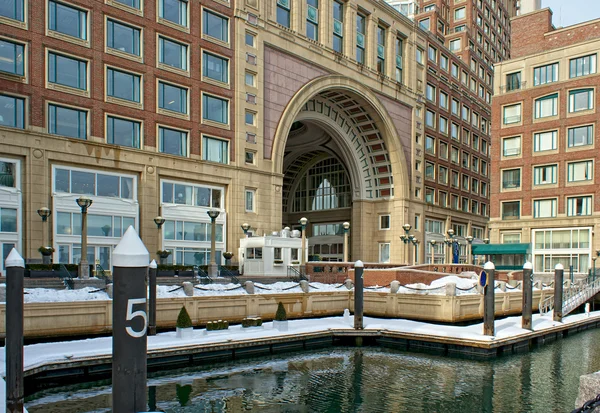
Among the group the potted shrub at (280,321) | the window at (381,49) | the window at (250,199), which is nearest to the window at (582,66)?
the window at (381,49)

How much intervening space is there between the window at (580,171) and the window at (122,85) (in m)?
48.1

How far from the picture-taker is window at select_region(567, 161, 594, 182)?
6308 centimetres

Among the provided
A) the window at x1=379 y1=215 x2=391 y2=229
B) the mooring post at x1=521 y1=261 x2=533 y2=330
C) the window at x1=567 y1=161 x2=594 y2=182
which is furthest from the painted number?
the window at x1=379 y1=215 x2=391 y2=229

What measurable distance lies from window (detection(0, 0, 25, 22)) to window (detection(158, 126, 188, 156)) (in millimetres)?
12970

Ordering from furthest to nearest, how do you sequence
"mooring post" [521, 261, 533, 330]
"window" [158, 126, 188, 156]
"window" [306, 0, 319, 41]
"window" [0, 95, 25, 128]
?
1. "window" [306, 0, 319, 41]
2. "window" [158, 126, 188, 156]
3. "window" [0, 95, 25, 128]
4. "mooring post" [521, 261, 533, 330]

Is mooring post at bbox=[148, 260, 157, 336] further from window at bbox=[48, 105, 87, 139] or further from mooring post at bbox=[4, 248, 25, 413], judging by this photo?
window at bbox=[48, 105, 87, 139]

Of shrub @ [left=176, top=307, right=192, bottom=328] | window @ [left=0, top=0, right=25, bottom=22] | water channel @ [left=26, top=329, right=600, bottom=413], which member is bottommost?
water channel @ [left=26, top=329, right=600, bottom=413]

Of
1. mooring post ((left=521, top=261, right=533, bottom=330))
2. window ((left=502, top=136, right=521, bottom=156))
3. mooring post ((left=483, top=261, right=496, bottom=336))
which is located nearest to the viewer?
mooring post ((left=483, top=261, right=496, bottom=336))

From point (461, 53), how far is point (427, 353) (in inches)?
3359

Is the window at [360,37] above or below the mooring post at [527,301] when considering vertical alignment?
above

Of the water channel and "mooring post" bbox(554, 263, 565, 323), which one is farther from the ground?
"mooring post" bbox(554, 263, 565, 323)

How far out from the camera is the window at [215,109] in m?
50.5

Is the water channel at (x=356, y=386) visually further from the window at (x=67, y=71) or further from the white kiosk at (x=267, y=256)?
the window at (x=67, y=71)

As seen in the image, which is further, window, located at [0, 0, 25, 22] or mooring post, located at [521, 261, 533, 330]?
window, located at [0, 0, 25, 22]
